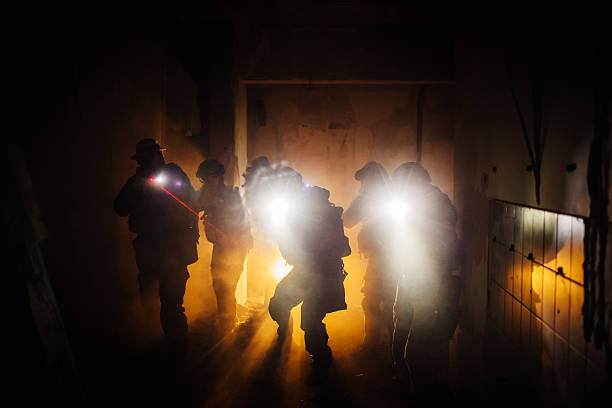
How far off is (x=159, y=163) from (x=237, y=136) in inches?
70.4

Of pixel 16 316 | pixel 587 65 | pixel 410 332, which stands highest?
pixel 587 65

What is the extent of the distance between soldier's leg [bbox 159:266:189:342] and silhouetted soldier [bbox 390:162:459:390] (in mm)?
2534

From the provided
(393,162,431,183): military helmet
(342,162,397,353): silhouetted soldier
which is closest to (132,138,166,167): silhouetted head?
(342,162,397,353): silhouetted soldier

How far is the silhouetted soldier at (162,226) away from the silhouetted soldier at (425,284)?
2.54 m

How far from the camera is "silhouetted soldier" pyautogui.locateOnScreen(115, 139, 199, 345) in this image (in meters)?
4.33

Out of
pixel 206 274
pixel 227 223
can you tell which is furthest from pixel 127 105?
pixel 206 274

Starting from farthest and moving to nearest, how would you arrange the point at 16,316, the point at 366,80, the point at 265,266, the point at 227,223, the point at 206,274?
the point at 265,266 < the point at 206,274 < the point at 366,80 < the point at 227,223 < the point at 16,316

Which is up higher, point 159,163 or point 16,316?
point 159,163

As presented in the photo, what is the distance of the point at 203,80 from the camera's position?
5.90 meters

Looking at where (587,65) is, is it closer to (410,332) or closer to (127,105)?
(410,332)

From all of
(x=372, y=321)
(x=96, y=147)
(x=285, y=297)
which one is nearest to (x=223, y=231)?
(x=285, y=297)

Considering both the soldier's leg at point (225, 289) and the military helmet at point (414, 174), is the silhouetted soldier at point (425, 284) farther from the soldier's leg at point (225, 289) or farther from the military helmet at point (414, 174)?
the soldier's leg at point (225, 289)

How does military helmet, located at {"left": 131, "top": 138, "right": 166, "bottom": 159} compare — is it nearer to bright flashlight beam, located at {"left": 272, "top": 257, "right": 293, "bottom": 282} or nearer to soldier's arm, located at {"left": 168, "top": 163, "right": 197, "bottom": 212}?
soldier's arm, located at {"left": 168, "top": 163, "right": 197, "bottom": 212}

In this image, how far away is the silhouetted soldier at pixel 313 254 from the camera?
165 inches
